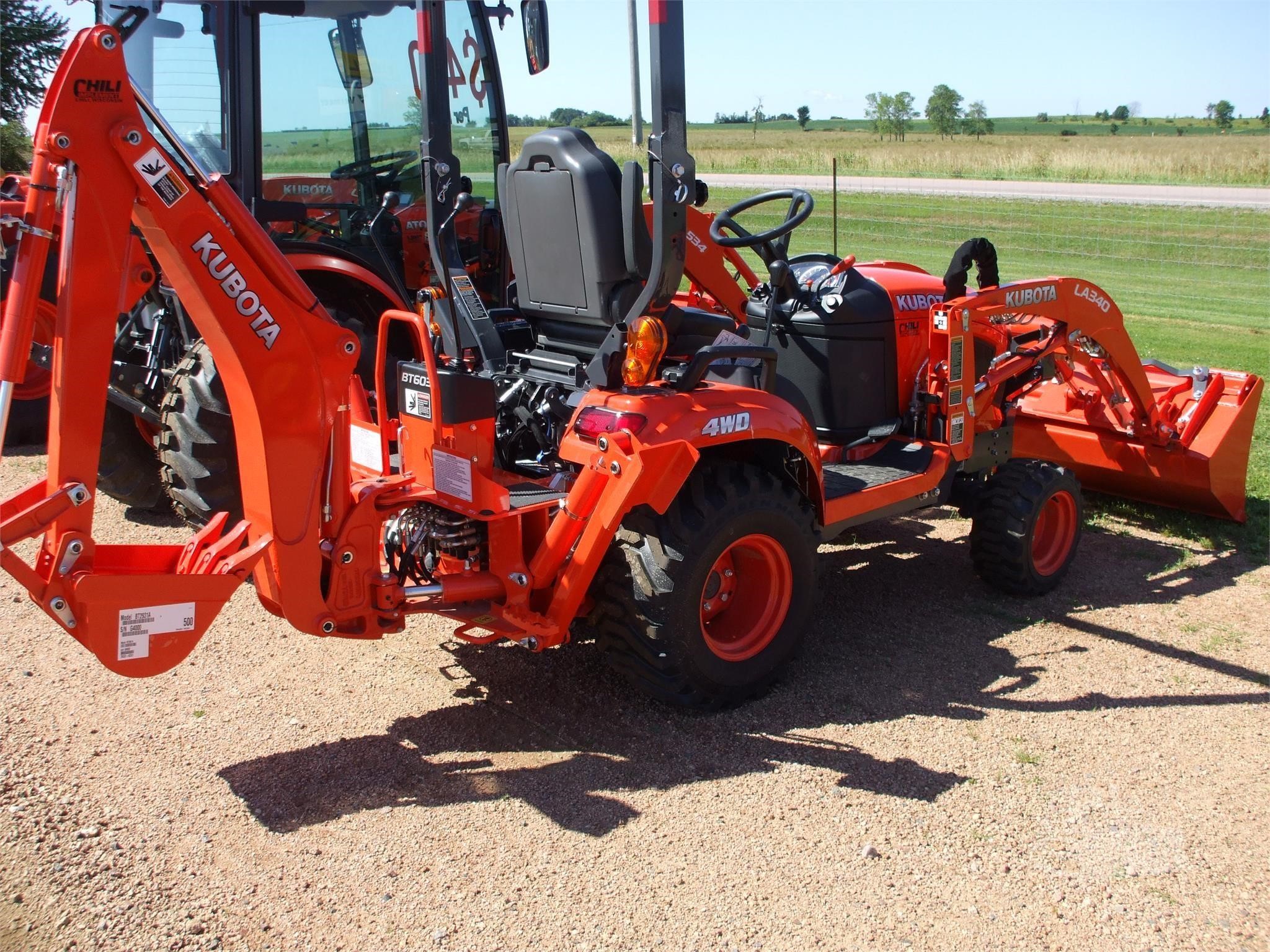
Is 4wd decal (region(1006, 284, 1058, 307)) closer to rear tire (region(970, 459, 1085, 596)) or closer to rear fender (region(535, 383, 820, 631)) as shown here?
rear tire (region(970, 459, 1085, 596))

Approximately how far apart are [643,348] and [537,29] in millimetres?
2194

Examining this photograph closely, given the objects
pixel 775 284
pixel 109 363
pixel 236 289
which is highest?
pixel 775 284

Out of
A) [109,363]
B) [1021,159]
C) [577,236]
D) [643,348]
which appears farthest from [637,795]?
[1021,159]

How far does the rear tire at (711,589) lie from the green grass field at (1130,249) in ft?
24.6

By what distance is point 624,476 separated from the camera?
144 inches

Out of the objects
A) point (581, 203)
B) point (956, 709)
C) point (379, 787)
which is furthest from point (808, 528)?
point (379, 787)

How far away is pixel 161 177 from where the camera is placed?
10.2 ft

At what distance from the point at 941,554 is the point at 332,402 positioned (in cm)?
359

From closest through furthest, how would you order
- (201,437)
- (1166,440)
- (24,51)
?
(201,437) → (1166,440) → (24,51)

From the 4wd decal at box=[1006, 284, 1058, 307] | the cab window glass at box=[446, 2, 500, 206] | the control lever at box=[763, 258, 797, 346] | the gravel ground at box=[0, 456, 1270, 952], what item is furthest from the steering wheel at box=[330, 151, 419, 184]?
the 4wd decal at box=[1006, 284, 1058, 307]

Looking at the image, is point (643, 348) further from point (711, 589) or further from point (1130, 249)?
point (1130, 249)

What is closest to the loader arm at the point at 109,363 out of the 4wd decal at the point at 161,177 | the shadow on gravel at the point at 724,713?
the 4wd decal at the point at 161,177

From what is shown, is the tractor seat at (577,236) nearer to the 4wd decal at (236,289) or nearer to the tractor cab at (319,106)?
the 4wd decal at (236,289)

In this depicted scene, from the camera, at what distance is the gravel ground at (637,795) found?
9.77 feet
